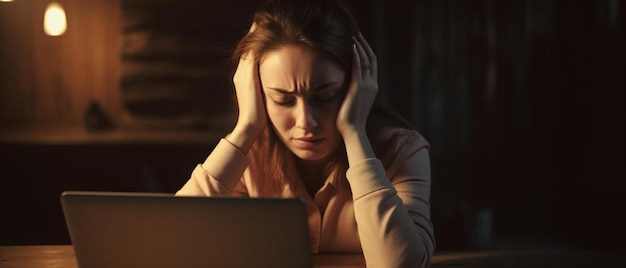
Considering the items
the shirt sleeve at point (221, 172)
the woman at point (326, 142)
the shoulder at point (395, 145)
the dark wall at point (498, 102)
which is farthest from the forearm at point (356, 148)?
the dark wall at point (498, 102)

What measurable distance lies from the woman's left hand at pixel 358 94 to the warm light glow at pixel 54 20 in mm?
2055

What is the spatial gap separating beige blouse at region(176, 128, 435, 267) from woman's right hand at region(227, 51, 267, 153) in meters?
0.03

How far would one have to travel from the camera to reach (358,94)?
1378mm

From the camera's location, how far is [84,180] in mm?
3023

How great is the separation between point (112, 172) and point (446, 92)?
1375mm

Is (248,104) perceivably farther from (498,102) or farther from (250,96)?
(498,102)

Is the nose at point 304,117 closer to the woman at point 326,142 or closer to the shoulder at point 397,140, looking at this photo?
the woman at point 326,142

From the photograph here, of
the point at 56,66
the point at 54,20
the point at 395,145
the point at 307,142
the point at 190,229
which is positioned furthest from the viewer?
the point at 56,66

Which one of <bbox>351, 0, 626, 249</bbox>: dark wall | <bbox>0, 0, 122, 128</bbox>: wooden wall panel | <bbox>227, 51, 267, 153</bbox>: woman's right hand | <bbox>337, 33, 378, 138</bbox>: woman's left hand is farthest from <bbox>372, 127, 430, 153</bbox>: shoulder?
<bbox>0, 0, 122, 128</bbox>: wooden wall panel

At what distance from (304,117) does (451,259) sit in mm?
400

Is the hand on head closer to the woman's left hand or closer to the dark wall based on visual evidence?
the woman's left hand

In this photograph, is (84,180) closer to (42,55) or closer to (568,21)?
(42,55)

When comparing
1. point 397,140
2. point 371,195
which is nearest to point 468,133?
point 397,140

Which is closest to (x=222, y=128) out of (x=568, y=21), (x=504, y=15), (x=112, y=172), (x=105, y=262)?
(x=112, y=172)
